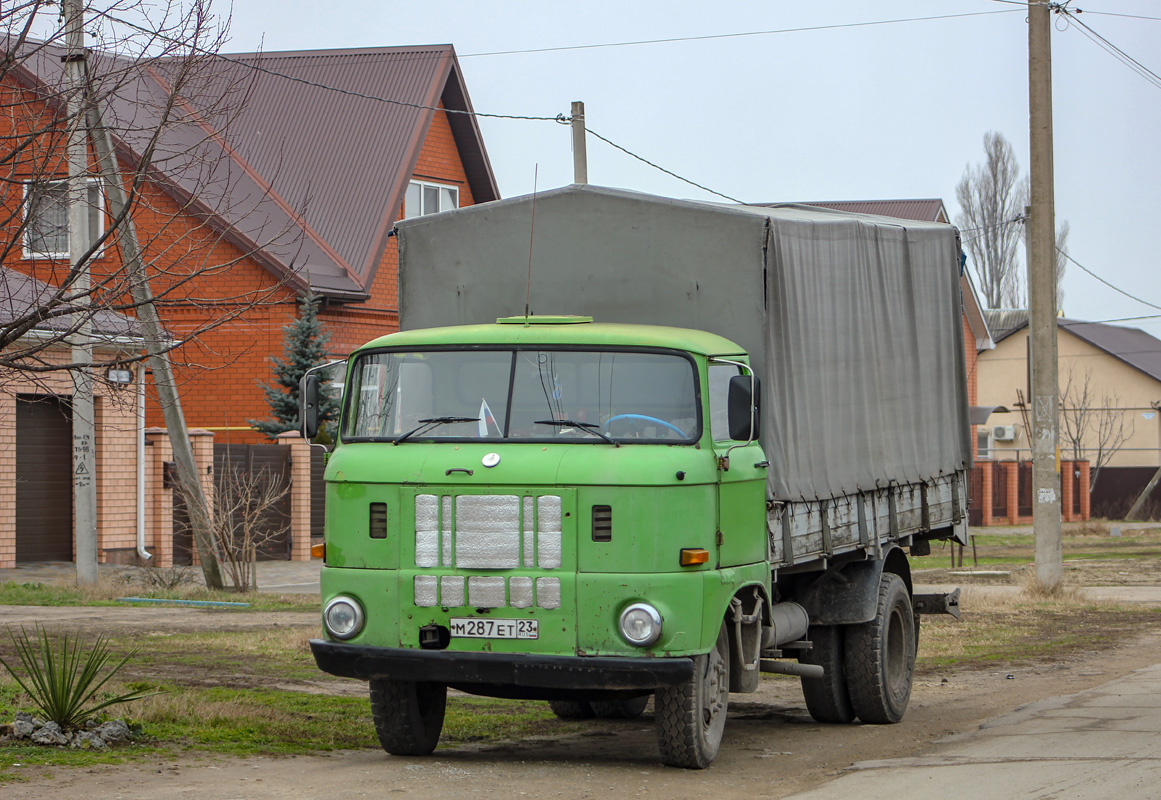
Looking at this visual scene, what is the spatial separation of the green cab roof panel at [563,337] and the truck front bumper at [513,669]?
169cm

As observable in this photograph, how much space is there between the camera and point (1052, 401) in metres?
19.4

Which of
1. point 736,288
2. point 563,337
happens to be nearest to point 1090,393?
point 736,288

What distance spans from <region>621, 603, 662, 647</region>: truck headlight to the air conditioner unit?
173ft

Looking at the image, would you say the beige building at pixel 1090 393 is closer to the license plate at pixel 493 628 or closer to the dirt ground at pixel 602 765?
the dirt ground at pixel 602 765

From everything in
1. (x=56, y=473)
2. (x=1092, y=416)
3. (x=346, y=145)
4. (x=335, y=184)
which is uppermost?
(x=346, y=145)

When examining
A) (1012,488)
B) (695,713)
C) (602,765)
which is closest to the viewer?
(695,713)

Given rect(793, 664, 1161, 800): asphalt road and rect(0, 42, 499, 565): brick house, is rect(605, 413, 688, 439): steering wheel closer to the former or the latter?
rect(793, 664, 1161, 800): asphalt road

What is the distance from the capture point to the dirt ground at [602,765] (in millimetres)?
7477

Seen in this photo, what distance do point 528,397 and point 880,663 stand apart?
3.67 meters

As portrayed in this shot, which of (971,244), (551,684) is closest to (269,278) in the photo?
(551,684)

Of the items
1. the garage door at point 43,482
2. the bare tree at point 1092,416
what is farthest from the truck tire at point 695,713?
the bare tree at point 1092,416

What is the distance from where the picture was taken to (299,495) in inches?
1026

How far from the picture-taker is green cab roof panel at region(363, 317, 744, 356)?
8211mm

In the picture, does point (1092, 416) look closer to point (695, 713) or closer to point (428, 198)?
point (428, 198)
